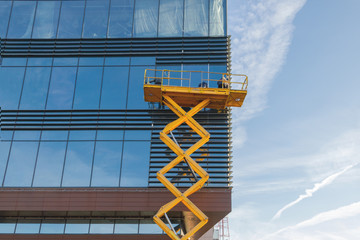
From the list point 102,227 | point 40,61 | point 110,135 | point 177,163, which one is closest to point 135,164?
point 110,135

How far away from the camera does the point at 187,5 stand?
26.0 meters

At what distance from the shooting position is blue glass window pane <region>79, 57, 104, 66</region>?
989 inches

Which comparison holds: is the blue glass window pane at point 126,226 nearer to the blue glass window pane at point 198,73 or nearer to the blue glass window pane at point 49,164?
the blue glass window pane at point 49,164

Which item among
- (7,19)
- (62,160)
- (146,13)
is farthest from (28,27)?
(62,160)

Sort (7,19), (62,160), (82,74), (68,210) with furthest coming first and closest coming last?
(7,19)
(82,74)
(62,160)
(68,210)

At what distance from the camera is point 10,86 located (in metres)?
24.8

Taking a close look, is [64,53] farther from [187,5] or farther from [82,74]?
[187,5]

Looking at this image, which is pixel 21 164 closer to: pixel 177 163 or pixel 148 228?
pixel 148 228

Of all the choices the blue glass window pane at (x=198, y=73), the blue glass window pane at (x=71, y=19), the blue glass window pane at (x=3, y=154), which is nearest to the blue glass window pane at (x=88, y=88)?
the blue glass window pane at (x=71, y=19)

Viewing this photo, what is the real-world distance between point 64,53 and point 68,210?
11512mm

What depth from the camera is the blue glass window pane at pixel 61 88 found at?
2406 cm

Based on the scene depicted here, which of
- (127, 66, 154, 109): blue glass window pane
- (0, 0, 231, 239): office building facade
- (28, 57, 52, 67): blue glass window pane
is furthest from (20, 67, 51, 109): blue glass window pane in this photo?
(127, 66, 154, 109): blue glass window pane

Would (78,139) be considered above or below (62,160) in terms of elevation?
above

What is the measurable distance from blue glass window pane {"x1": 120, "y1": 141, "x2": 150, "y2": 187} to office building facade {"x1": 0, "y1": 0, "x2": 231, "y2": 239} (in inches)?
2.5
